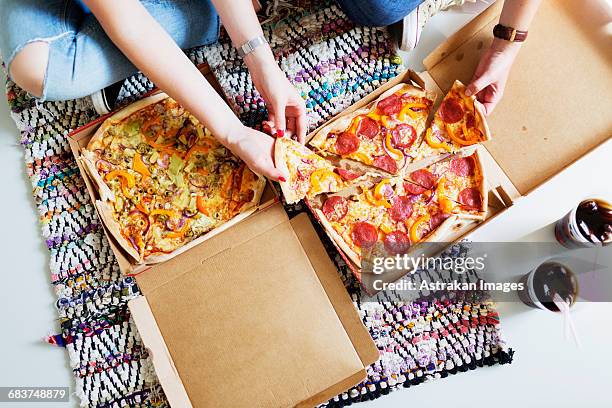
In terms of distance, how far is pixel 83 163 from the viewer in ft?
4.58

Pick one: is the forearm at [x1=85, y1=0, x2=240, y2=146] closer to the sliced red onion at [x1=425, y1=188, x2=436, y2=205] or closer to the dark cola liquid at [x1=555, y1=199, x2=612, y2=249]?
the sliced red onion at [x1=425, y1=188, x2=436, y2=205]

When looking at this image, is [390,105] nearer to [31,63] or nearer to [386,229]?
[386,229]

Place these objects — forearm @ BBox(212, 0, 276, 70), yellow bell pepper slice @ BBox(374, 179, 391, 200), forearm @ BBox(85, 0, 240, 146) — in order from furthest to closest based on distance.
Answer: yellow bell pepper slice @ BBox(374, 179, 391, 200)
forearm @ BBox(212, 0, 276, 70)
forearm @ BBox(85, 0, 240, 146)

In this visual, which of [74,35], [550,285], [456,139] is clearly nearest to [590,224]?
[550,285]

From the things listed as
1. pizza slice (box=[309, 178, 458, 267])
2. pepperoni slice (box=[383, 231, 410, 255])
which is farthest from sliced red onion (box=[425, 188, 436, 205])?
pepperoni slice (box=[383, 231, 410, 255])

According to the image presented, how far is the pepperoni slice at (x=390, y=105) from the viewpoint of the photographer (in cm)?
138

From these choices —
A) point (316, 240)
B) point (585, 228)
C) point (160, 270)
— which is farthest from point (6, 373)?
point (585, 228)

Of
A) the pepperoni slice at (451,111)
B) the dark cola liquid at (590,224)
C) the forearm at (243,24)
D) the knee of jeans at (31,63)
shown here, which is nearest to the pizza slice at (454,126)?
the pepperoni slice at (451,111)

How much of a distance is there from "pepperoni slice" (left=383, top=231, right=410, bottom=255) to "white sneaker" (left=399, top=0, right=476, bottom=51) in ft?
1.74

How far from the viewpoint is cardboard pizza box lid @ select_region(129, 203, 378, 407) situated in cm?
134

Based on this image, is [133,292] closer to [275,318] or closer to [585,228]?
[275,318]

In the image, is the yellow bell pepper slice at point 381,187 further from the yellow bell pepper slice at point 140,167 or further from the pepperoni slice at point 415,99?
the yellow bell pepper slice at point 140,167

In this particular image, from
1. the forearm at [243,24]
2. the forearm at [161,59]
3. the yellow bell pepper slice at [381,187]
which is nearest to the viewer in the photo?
the forearm at [161,59]

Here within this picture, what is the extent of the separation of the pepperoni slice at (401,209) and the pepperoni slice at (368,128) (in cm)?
18
